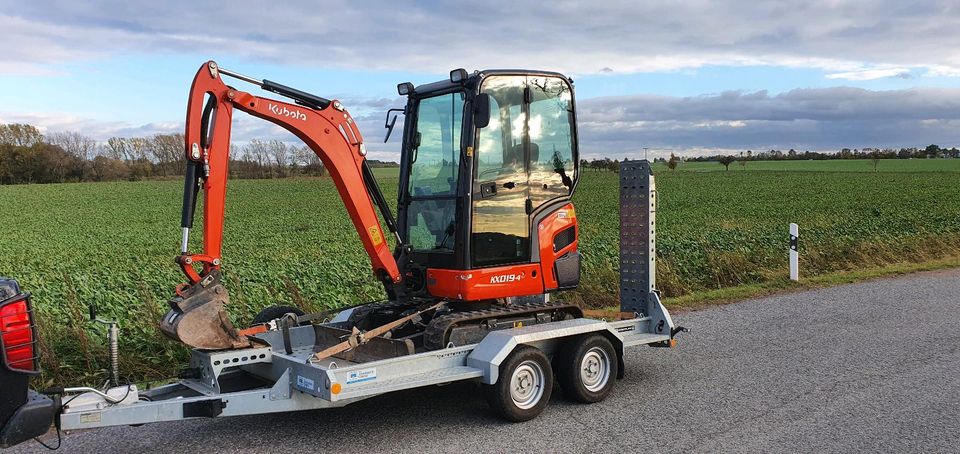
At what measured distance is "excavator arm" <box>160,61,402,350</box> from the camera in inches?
218

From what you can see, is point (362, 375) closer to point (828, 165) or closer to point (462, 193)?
point (462, 193)

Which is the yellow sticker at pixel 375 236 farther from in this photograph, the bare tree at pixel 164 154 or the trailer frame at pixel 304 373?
the bare tree at pixel 164 154

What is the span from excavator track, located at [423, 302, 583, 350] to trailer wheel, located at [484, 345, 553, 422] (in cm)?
48

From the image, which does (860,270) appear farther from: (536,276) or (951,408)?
(536,276)

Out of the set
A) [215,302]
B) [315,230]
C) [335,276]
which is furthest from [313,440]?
[315,230]

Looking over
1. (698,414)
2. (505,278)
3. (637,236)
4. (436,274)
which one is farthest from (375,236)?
(698,414)

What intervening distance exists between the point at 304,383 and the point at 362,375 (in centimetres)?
42

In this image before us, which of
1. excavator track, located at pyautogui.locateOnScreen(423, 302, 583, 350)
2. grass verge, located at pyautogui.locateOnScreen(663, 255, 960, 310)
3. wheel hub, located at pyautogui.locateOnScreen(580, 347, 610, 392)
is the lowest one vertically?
grass verge, located at pyautogui.locateOnScreen(663, 255, 960, 310)

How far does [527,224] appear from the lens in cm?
700

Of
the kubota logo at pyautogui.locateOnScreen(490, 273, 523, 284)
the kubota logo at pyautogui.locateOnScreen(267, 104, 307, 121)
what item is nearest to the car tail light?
the kubota logo at pyautogui.locateOnScreen(267, 104, 307, 121)

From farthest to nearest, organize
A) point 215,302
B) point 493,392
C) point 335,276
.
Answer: point 335,276 < point 493,392 < point 215,302

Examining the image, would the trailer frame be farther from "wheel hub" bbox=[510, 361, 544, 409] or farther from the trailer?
"wheel hub" bbox=[510, 361, 544, 409]

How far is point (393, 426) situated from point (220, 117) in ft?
9.04

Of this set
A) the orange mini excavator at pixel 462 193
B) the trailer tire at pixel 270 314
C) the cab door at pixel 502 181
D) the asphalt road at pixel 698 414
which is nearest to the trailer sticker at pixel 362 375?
the asphalt road at pixel 698 414
